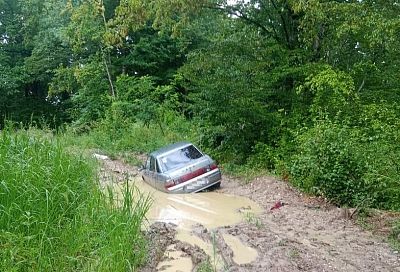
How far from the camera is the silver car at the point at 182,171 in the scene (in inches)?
471

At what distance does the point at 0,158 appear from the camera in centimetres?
646

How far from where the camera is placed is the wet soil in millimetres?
6289

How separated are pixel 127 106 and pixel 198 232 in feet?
57.6

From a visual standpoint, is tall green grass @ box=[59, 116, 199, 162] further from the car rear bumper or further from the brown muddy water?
the brown muddy water

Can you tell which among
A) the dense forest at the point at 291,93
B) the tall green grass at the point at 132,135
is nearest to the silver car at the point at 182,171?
the dense forest at the point at 291,93

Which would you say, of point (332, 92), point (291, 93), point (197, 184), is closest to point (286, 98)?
point (291, 93)

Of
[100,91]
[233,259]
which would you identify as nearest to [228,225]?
[233,259]

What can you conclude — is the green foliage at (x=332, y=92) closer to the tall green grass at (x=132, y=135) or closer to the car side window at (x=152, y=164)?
the car side window at (x=152, y=164)

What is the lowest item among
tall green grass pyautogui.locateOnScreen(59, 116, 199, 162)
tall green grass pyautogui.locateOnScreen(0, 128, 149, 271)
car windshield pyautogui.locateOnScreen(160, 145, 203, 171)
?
tall green grass pyautogui.locateOnScreen(59, 116, 199, 162)

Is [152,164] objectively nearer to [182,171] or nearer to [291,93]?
[182,171]

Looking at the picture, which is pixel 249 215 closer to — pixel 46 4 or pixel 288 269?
pixel 288 269

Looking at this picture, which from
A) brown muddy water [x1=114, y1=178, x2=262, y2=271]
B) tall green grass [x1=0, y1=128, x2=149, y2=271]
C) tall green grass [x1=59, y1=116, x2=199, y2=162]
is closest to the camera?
tall green grass [x1=0, y1=128, x2=149, y2=271]

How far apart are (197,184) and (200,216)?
8.29 feet

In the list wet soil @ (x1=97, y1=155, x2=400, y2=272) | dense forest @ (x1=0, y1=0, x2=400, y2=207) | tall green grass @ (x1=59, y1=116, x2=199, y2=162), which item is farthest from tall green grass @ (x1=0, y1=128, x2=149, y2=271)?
tall green grass @ (x1=59, y1=116, x2=199, y2=162)
